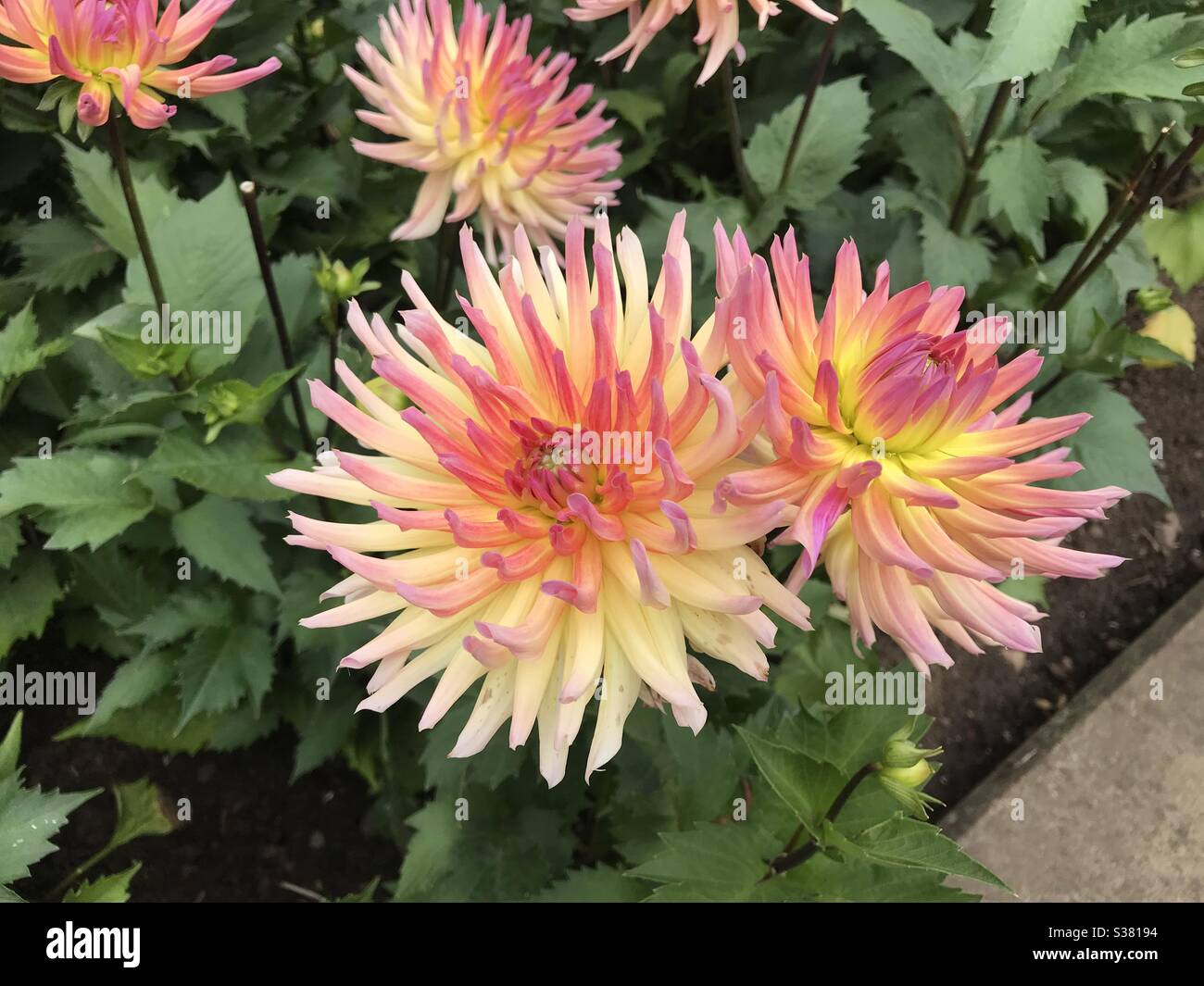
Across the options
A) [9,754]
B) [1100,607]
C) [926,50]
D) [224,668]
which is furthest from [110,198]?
[1100,607]

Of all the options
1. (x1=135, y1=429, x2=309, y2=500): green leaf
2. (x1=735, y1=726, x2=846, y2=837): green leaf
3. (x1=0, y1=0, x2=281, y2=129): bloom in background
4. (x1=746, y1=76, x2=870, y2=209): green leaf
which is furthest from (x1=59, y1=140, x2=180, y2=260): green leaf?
(x1=735, y1=726, x2=846, y2=837): green leaf

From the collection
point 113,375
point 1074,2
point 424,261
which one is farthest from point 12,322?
point 1074,2

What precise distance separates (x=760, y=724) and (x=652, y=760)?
0.67 feet

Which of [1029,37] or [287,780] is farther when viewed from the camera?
[287,780]

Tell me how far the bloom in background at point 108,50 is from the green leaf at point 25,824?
101cm

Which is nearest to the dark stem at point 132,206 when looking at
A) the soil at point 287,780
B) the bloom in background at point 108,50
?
the bloom in background at point 108,50

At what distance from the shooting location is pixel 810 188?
6.27 ft

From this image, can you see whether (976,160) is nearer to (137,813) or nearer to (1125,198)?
(1125,198)

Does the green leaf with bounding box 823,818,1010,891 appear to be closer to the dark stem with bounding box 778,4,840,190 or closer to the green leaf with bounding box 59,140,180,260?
the dark stem with bounding box 778,4,840,190

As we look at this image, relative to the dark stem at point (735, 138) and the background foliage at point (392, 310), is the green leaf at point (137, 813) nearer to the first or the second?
the background foliage at point (392, 310)

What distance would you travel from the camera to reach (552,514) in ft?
2.99

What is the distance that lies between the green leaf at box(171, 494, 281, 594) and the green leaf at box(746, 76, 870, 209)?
127 centimetres

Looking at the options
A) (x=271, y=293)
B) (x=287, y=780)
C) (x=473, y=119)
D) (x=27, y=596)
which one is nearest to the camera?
(x=271, y=293)

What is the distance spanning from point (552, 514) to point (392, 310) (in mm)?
1094
